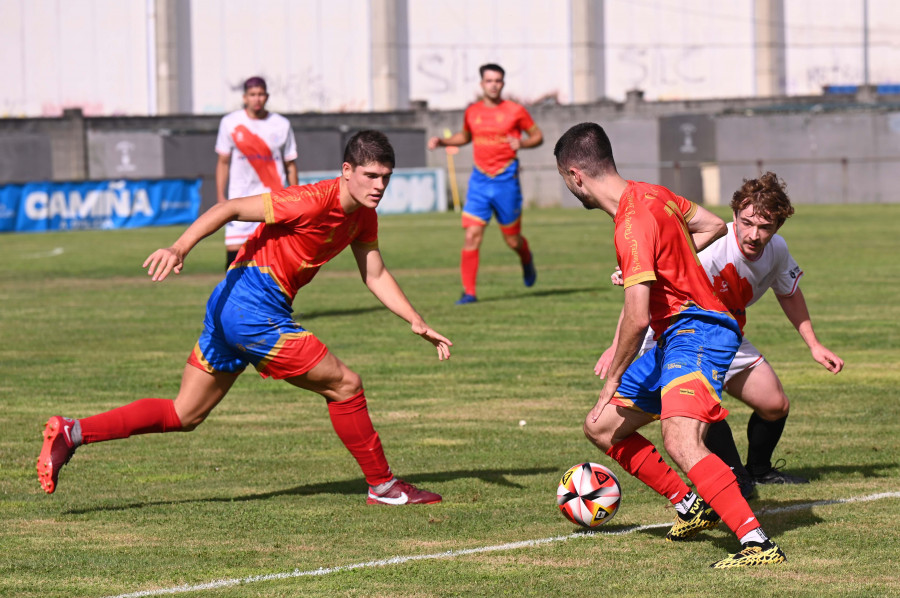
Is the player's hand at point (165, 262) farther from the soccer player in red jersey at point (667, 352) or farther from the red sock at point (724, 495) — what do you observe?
the red sock at point (724, 495)

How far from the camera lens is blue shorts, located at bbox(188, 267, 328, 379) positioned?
251 inches

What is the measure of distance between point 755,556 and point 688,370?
2.50ft

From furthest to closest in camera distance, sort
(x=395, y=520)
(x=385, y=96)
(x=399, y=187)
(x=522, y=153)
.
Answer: (x=385, y=96), (x=522, y=153), (x=399, y=187), (x=395, y=520)

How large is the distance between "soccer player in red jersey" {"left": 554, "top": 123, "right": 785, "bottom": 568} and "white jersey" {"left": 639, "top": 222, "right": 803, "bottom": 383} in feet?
1.91

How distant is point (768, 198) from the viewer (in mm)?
6012

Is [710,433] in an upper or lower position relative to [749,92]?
lower

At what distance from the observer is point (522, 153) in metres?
45.2

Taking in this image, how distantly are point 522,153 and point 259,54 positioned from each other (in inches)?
469

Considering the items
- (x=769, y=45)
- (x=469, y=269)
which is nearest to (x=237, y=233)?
(x=469, y=269)

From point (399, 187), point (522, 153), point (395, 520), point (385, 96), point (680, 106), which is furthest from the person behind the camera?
point (385, 96)

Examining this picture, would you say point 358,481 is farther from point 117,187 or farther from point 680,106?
point 680,106

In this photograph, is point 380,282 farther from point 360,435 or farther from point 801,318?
point 801,318

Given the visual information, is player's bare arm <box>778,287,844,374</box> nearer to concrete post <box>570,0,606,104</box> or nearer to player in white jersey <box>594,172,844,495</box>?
player in white jersey <box>594,172,844,495</box>

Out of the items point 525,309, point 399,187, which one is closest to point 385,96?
point 399,187
